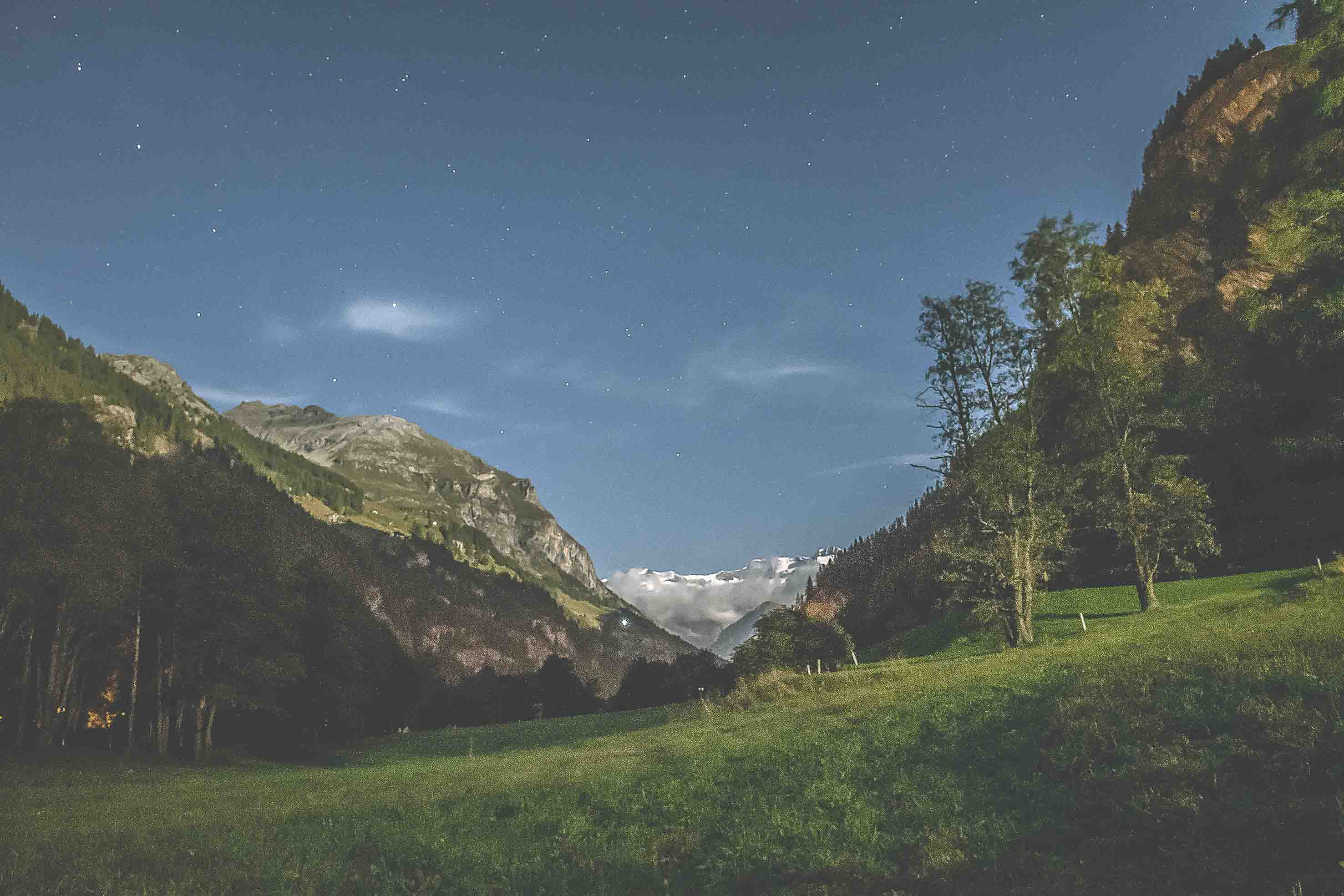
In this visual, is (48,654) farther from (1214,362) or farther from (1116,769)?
(1214,362)

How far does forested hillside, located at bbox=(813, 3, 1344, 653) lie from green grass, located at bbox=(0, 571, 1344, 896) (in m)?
14.5

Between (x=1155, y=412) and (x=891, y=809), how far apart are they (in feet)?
144

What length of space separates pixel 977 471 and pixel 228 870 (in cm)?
3773

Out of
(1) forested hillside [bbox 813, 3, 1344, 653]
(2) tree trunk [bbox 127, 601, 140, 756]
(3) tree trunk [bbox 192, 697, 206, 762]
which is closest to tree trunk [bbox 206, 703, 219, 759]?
(3) tree trunk [bbox 192, 697, 206, 762]

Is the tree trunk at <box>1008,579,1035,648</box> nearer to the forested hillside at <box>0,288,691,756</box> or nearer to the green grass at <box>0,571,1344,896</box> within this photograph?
the green grass at <box>0,571,1344,896</box>

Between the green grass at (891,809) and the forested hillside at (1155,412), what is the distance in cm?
1454

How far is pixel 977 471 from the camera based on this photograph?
40781 mm

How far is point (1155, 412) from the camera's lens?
48281mm

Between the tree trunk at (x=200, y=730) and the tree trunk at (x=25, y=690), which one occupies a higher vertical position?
the tree trunk at (x=25, y=690)

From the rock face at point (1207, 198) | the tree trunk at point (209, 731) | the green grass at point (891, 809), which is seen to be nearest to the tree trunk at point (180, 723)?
the tree trunk at point (209, 731)

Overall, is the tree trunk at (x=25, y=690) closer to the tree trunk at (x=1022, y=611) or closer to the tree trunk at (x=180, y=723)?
the tree trunk at (x=180, y=723)

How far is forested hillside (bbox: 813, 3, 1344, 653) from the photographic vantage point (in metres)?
29.7

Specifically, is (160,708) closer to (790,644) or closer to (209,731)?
(209,731)

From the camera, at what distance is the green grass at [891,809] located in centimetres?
1197
